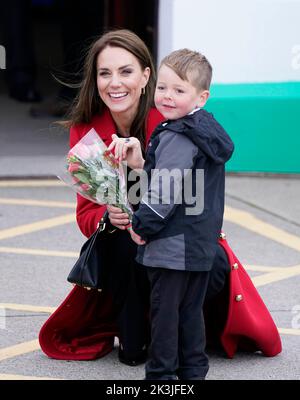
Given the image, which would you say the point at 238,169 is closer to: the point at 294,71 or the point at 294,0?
the point at 294,71

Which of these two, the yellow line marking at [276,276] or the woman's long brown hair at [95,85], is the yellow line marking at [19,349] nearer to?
the woman's long brown hair at [95,85]

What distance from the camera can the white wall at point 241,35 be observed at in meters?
7.36

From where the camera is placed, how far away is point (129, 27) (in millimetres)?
9781

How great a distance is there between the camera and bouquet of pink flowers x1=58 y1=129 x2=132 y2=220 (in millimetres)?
3666

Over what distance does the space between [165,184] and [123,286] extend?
74cm

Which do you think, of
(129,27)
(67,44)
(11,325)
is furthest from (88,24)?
(11,325)

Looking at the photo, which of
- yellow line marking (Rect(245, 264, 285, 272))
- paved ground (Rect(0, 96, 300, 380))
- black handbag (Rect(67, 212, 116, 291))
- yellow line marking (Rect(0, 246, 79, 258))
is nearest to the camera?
black handbag (Rect(67, 212, 116, 291))

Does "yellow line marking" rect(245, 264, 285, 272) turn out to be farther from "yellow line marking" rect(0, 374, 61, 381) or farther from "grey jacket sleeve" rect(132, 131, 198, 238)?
"grey jacket sleeve" rect(132, 131, 198, 238)

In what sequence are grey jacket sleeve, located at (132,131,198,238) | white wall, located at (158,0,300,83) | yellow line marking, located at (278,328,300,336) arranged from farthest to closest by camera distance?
white wall, located at (158,0,300,83)
yellow line marking, located at (278,328,300,336)
grey jacket sleeve, located at (132,131,198,238)

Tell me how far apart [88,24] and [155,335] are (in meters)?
7.72
